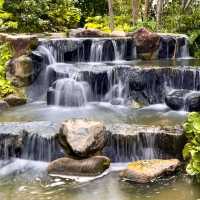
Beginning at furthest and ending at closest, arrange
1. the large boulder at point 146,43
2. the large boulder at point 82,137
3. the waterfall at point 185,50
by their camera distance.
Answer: the waterfall at point 185,50, the large boulder at point 146,43, the large boulder at point 82,137

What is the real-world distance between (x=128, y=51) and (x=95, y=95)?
12.4 ft

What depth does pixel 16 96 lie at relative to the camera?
14.0 m

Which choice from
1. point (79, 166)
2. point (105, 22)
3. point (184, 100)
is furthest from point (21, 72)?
point (105, 22)

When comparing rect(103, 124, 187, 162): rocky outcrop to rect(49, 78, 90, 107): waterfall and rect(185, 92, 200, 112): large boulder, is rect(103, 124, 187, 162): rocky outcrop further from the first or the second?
rect(49, 78, 90, 107): waterfall

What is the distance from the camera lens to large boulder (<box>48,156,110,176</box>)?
885 centimetres

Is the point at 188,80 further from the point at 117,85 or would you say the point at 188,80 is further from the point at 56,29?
the point at 56,29

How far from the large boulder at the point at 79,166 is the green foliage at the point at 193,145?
1.51m

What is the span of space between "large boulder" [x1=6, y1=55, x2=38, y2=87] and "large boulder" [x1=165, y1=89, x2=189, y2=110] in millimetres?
4497

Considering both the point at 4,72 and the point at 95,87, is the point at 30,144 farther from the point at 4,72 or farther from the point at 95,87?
the point at 4,72

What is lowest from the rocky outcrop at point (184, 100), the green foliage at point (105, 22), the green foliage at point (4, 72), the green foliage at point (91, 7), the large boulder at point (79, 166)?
the large boulder at point (79, 166)

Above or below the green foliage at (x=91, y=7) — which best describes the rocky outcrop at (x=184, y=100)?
below

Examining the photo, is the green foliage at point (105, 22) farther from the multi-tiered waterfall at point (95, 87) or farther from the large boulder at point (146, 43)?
the multi-tiered waterfall at point (95, 87)

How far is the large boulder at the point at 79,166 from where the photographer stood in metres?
8.85

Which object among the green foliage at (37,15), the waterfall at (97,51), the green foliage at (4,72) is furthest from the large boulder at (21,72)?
the green foliage at (37,15)
